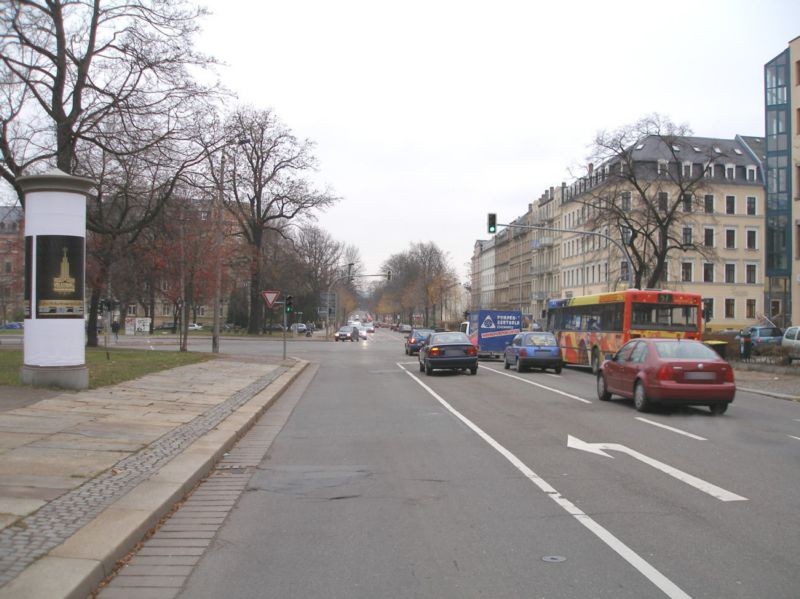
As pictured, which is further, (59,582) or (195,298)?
(195,298)

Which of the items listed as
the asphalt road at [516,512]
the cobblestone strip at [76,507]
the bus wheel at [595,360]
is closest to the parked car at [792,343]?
the bus wheel at [595,360]

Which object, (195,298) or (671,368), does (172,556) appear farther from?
(195,298)

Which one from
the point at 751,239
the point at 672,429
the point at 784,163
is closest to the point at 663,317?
the point at 672,429

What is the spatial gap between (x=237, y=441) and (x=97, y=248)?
24.9 m

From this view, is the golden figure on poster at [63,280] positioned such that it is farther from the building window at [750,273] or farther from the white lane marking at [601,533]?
the building window at [750,273]

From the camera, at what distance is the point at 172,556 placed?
18.5 feet

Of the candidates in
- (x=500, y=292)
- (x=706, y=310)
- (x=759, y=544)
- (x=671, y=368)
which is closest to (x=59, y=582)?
(x=759, y=544)

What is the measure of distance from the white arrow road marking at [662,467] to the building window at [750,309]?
2772 inches

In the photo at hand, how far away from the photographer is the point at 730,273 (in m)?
74.6

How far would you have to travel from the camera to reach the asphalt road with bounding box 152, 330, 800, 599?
5.03m

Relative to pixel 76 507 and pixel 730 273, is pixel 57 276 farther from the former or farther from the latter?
pixel 730 273

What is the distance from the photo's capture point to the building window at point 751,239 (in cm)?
7544

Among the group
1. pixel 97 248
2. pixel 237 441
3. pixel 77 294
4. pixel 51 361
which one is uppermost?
pixel 97 248

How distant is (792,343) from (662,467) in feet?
83.9
